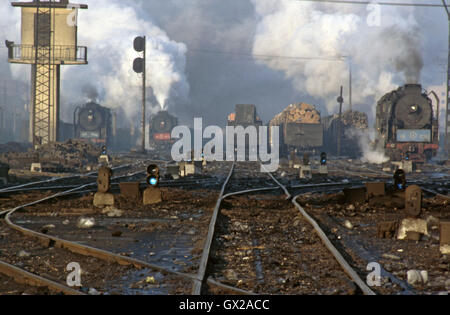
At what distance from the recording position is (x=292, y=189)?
15.4 meters

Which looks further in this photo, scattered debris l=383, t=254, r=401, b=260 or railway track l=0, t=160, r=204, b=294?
scattered debris l=383, t=254, r=401, b=260

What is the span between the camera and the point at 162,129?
62.0 metres

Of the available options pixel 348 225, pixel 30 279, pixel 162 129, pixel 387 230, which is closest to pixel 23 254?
pixel 30 279

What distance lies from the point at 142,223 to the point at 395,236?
407 centimetres

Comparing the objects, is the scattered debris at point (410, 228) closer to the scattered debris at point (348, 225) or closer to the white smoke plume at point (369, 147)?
the scattered debris at point (348, 225)

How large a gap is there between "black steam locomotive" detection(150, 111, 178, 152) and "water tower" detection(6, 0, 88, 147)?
20.5 metres

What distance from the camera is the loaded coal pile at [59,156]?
26375mm

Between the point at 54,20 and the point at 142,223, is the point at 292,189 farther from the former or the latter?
the point at 54,20

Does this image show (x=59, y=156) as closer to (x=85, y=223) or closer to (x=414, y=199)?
(x=85, y=223)

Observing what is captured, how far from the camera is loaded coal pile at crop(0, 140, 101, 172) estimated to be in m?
26.4

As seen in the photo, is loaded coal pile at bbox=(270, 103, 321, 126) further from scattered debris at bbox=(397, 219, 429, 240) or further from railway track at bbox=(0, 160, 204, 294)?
railway track at bbox=(0, 160, 204, 294)

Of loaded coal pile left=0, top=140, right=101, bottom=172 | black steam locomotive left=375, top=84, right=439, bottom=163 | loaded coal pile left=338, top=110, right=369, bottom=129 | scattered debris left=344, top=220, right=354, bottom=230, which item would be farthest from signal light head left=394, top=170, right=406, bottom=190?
loaded coal pile left=338, top=110, right=369, bottom=129

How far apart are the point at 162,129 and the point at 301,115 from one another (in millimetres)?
20351
